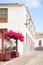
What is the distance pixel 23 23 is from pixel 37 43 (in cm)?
3196

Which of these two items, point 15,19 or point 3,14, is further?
point 3,14

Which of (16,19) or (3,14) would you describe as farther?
(3,14)

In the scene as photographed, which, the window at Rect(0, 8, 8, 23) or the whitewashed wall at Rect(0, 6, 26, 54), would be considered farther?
the window at Rect(0, 8, 8, 23)

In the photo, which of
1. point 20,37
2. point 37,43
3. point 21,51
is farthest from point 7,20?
point 37,43

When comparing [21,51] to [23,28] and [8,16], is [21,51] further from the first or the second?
[8,16]

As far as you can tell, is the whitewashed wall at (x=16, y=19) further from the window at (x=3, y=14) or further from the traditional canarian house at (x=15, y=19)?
the window at (x=3, y=14)

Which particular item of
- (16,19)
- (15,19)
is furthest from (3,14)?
(16,19)

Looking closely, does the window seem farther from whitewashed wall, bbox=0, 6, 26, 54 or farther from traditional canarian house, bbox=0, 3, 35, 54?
whitewashed wall, bbox=0, 6, 26, 54

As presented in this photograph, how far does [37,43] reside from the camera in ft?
225

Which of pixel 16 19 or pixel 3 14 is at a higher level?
pixel 3 14

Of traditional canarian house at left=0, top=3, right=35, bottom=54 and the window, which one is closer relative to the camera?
traditional canarian house at left=0, top=3, right=35, bottom=54

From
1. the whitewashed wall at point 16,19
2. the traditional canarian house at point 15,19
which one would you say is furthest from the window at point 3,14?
the whitewashed wall at point 16,19

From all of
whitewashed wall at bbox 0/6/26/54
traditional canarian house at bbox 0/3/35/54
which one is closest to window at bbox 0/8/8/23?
traditional canarian house at bbox 0/3/35/54

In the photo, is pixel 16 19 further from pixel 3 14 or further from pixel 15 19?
pixel 3 14
